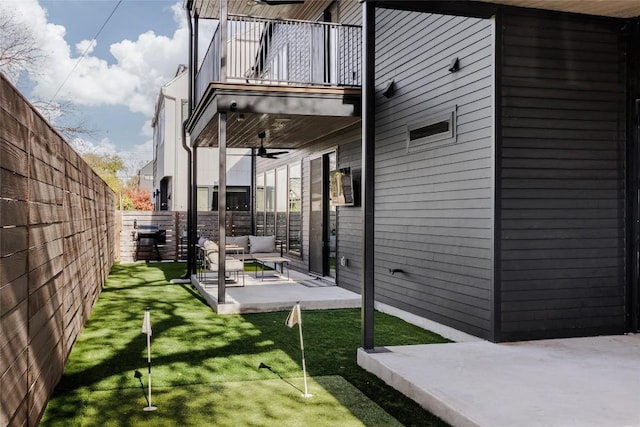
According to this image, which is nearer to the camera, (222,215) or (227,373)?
(227,373)

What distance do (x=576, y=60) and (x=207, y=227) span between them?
12.1m

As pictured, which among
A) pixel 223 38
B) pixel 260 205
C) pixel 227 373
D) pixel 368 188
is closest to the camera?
pixel 227 373

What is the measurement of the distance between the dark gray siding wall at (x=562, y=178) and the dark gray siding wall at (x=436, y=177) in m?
0.23

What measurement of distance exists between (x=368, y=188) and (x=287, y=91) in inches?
130

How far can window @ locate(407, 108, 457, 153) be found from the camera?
615cm


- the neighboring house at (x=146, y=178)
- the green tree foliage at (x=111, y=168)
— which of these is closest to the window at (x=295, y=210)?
the green tree foliage at (x=111, y=168)

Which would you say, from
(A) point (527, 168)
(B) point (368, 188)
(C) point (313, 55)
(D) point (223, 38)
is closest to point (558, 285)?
(A) point (527, 168)

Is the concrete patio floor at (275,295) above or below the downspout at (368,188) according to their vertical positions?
below

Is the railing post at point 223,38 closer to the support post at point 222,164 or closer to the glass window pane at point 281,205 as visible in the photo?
the support post at point 222,164

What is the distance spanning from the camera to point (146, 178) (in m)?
40.2

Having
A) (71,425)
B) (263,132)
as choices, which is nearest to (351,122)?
(263,132)

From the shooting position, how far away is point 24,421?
3.04 metres

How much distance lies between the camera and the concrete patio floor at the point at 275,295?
7.62 meters

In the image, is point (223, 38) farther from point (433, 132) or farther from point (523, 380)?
point (523, 380)
